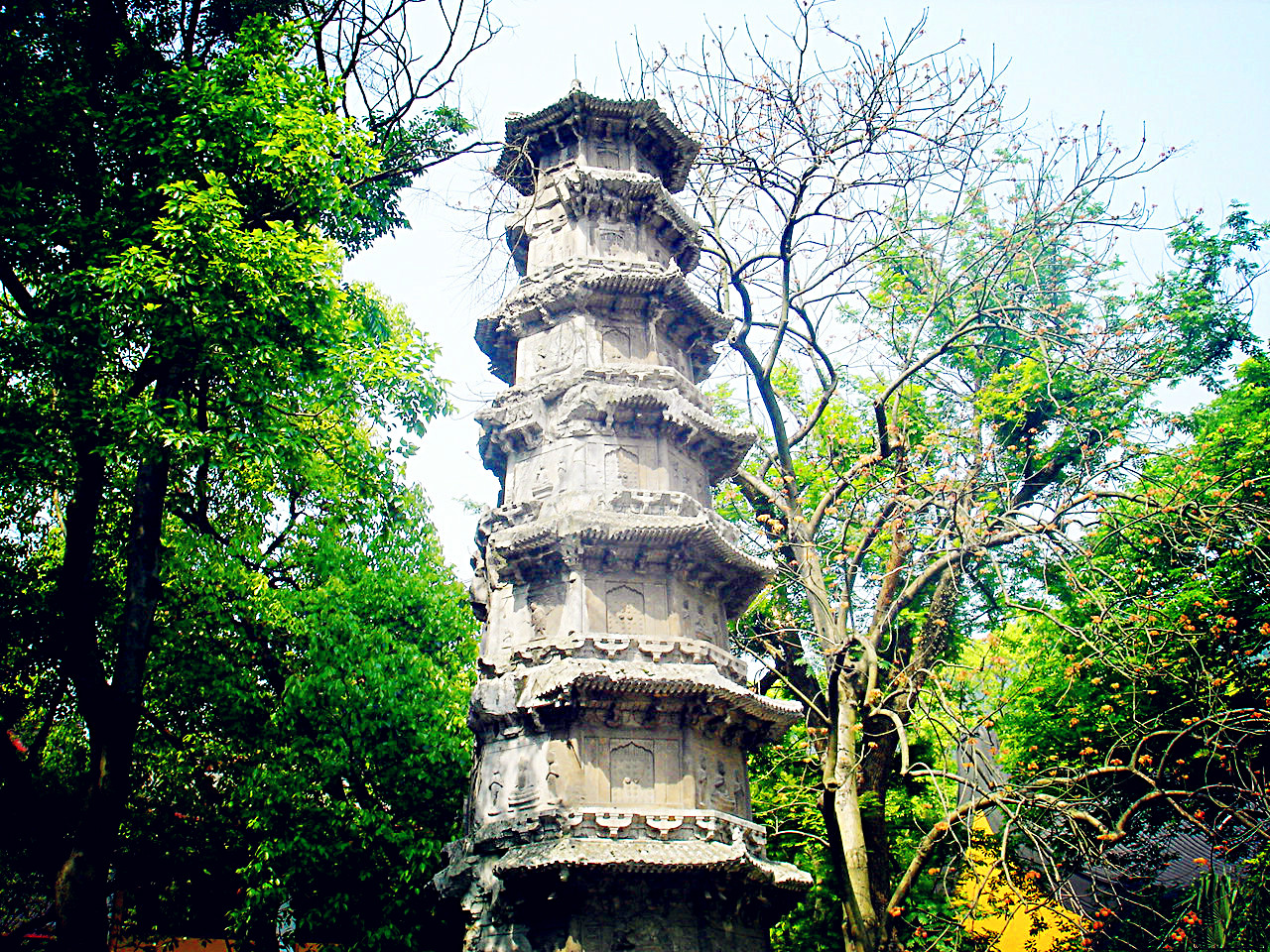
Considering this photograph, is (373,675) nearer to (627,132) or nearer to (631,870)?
(631,870)

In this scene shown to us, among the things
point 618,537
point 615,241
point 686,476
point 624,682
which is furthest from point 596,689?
point 615,241

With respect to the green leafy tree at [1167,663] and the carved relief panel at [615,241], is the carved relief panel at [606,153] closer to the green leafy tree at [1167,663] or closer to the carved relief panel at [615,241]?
the carved relief panel at [615,241]

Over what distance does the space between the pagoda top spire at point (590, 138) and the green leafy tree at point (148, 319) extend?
457 centimetres

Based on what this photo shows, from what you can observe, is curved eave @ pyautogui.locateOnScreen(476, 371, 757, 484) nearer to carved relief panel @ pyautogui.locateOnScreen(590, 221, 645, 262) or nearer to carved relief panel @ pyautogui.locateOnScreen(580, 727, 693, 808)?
carved relief panel @ pyautogui.locateOnScreen(590, 221, 645, 262)

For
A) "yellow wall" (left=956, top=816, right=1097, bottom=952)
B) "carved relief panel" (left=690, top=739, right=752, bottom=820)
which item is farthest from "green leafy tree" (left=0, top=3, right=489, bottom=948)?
"yellow wall" (left=956, top=816, right=1097, bottom=952)

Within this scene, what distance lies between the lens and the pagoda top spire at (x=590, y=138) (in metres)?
19.4

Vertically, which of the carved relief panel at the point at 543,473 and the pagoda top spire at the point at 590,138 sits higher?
the pagoda top spire at the point at 590,138

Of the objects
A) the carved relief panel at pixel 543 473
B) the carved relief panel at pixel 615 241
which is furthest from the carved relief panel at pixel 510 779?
the carved relief panel at pixel 615 241

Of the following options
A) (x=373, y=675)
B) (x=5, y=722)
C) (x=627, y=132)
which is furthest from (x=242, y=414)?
(x=627, y=132)

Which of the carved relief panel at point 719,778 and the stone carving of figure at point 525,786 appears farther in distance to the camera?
the carved relief panel at point 719,778

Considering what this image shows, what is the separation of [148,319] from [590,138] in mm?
10904

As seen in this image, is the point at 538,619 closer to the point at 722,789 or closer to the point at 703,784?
the point at 703,784

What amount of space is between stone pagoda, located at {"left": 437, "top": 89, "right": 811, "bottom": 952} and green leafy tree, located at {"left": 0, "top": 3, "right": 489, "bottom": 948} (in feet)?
9.07

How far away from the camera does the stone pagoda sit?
12758mm
